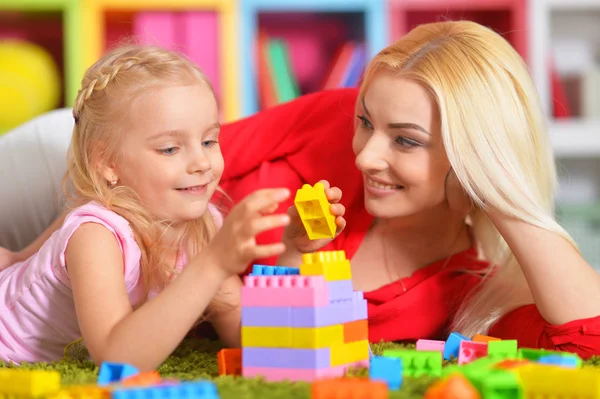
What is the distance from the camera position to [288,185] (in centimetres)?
151

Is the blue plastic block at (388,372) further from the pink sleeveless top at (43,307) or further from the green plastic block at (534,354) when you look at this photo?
the pink sleeveless top at (43,307)

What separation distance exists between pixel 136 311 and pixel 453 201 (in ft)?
1.99

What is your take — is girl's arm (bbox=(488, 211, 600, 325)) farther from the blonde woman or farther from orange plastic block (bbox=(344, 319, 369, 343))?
orange plastic block (bbox=(344, 319, 369, 343))

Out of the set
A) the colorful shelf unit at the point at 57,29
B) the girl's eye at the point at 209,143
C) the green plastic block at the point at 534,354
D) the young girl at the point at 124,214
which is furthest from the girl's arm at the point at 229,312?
the colorful shelf unit at the point at 57,29

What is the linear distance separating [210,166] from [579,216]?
196 centimetres

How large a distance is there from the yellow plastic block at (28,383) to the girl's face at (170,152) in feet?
1.14

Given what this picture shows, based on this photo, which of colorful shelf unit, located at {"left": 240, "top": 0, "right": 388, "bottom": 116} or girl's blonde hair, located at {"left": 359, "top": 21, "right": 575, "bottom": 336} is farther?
colorful shelf unit, located at {"left": 240, "top": 0, "right": 388, "bottom": 116}

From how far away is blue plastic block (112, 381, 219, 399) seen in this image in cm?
73

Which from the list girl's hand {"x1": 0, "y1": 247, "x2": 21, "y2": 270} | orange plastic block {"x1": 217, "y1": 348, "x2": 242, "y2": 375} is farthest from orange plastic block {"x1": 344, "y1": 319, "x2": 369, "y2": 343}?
girl's hand {"x1": 0, "y1": 247, "x2": 21, "y2": 270}

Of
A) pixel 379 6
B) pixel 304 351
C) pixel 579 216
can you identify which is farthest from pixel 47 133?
pixel 579 216

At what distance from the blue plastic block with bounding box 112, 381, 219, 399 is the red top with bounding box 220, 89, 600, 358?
0.63 metres

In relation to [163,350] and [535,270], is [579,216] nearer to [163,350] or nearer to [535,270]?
[535,270]

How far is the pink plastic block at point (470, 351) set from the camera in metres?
1.07

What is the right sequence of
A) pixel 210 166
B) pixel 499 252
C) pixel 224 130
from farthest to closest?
1. pixel 224 130
2. pixel 499 252
3. pixel 210 166
